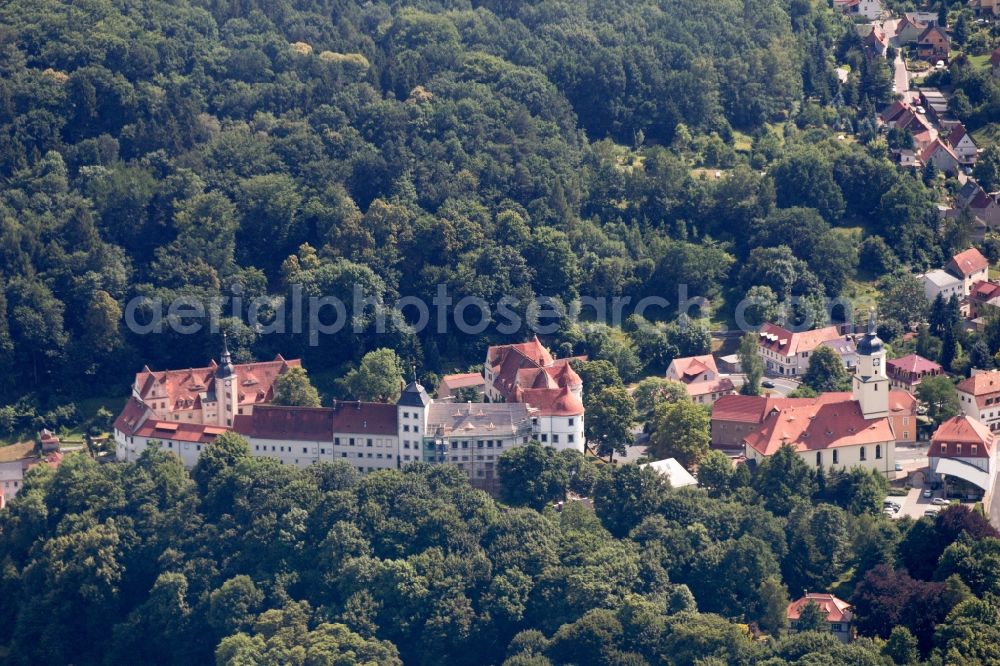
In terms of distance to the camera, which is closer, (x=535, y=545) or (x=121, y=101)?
(x=535, y=545)

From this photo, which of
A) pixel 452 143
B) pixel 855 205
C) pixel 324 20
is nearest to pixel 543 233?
pixel 452 143

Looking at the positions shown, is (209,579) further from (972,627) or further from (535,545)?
(972,627)

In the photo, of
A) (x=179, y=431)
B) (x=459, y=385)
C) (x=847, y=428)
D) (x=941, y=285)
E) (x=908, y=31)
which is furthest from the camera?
(x=908, y=31)

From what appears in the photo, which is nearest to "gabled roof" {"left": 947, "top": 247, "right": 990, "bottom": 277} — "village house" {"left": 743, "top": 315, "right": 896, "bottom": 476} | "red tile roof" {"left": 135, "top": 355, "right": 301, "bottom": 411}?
"village house" {"left": 743, "top": 315, "right": 896, "bottom": 476}

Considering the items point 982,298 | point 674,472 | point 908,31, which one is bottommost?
point 674,472

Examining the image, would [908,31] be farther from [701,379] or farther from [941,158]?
[701,379]

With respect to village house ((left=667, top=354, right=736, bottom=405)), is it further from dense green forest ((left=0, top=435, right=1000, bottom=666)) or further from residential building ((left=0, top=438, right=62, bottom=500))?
residential building ((left=0, top=438, right=62, bottom=500))

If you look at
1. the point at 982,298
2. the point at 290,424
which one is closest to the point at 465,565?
the point at 290,424

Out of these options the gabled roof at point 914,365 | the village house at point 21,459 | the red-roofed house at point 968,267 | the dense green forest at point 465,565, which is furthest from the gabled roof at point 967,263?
the village house at point 21,459

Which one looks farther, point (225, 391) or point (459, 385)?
point (459, 385)
